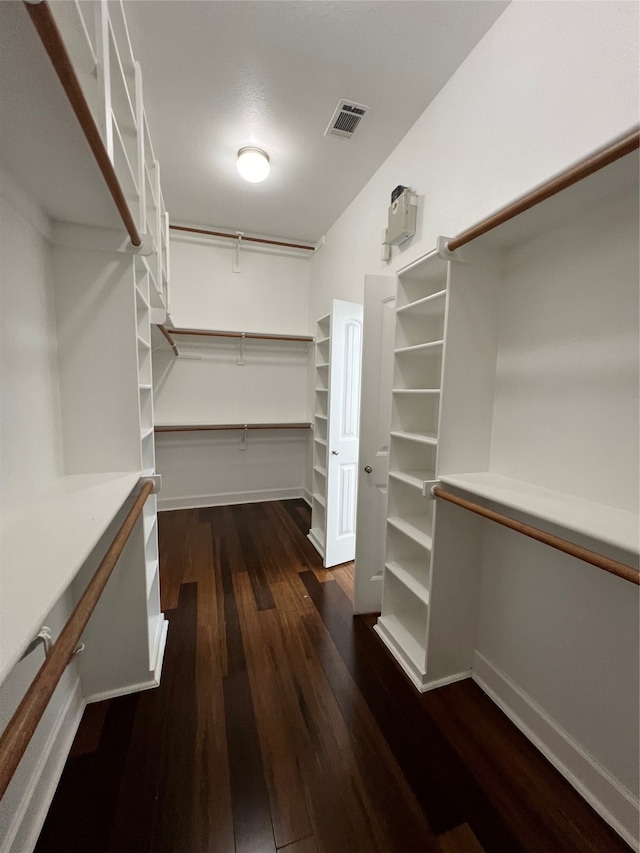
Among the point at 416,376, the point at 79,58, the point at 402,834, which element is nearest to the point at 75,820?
the point at 402,834

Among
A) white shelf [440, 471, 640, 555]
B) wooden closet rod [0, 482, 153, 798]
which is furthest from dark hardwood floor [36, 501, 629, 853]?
white shelf [440, 471, 640, 555]

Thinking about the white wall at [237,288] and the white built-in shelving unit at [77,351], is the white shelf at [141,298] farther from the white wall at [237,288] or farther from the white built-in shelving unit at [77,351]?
the white wall at [237,288]

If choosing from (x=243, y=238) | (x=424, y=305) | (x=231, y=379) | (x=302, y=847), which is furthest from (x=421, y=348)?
(x=243, y=238)

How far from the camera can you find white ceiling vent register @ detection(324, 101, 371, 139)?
1.94m

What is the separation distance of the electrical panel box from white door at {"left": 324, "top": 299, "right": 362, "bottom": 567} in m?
0.67

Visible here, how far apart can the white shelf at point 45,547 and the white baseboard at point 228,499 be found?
104 inches

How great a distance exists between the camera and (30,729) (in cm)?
51

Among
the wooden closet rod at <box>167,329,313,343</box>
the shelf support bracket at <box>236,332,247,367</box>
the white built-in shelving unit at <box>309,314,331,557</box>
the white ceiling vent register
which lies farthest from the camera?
the shelf support bracket at <box>236,332,247,367</box>

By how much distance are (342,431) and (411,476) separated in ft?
3.37

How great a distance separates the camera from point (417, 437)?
1.67 m

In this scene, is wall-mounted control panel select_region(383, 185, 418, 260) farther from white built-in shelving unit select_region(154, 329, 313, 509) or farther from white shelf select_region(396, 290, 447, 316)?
white built-in shelving unit select_region(154, 329, 313, 509)

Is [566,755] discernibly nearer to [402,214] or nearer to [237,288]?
[402,214]

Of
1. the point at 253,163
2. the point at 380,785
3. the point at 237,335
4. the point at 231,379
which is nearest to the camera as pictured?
the point at 380,785

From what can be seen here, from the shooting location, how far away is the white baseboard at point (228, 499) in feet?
12.5
